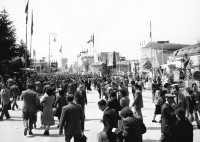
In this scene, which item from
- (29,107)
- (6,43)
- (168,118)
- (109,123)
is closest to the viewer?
(109,123)

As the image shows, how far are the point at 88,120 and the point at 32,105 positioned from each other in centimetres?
379

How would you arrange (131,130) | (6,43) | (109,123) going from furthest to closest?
(6,43) < (109,123) < (131,130)

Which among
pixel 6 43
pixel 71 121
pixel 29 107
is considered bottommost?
pixel 29 107

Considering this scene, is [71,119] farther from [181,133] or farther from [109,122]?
[181,133]

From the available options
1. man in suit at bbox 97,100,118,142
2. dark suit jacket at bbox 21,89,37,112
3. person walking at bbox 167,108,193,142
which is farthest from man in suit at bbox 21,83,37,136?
person walking at bbox 167,108,193,142

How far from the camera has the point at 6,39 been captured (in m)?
34.0

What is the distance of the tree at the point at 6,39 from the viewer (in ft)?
111

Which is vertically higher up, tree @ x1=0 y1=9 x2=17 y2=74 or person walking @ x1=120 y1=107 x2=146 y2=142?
tree @ x1=0 y1=9 x2=17 y2=74

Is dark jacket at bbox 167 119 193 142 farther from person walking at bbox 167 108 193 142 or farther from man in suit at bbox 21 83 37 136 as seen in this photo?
man in suit at bbox 21 83 37 136

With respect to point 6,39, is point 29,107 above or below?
below

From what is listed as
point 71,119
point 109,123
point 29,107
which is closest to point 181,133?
point 109,123

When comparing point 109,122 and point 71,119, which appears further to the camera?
point 71,119

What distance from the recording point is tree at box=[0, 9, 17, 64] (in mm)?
33719

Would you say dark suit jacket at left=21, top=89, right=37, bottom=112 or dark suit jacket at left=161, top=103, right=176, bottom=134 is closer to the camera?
dark suit jacket at left=161, top=103, right=176, bottom=134
